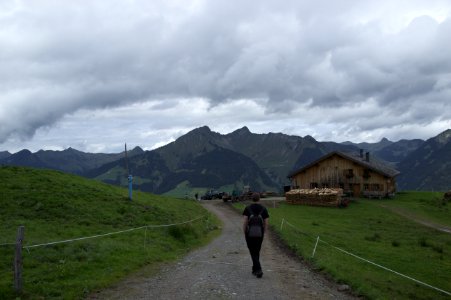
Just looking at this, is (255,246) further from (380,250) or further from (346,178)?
(346,178)

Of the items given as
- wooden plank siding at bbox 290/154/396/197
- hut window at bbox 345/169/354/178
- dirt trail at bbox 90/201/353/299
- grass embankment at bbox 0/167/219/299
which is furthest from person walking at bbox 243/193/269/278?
hut window at bbox 345/169/354/178

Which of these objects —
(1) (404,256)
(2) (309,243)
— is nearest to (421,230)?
(1) (404,256)

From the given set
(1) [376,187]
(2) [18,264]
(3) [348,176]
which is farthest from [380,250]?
(3) [348,176]

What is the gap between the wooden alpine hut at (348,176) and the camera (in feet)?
264

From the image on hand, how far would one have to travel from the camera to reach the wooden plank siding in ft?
265

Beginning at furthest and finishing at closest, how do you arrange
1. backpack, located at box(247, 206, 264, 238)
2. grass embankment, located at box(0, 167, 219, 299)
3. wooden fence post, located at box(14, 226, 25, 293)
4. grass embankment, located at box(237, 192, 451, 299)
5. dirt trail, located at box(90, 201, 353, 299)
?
grass embankment, located at box(237, 192, 451, 299)
backpack, located at box(247, 206, 264, 238)
grass embankment, located at box(0, 167, 219, 299)
dirt trail, located at box(90, 201, 353, 299)
wooden fence post, located at box(14, 226, 25, 293)

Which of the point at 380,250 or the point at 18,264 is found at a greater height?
the point at 18,264

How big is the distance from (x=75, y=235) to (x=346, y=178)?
67940 millimetres

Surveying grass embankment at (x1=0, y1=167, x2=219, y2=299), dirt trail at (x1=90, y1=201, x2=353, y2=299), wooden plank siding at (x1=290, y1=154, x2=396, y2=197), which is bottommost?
dirt trail at (x1=90, y1=201, x2=353, y2=299)

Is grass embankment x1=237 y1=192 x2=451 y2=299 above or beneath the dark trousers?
beneath

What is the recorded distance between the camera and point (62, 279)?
1543cm

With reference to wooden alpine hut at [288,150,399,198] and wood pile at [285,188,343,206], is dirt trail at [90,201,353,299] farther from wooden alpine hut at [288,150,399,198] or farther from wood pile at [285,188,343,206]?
wooden alpine hut at [288,150,399,198]

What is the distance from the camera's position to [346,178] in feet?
275

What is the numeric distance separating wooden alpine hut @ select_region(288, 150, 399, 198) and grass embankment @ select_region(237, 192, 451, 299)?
20004mm
